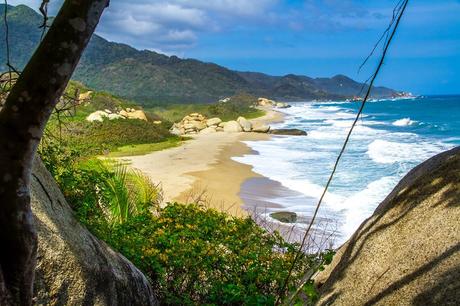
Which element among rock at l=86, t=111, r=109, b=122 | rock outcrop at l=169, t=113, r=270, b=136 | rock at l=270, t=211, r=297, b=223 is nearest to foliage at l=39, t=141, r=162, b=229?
rock at l=270, t=211, r=297, b=223

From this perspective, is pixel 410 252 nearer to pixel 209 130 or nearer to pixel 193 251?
pixel 193 251

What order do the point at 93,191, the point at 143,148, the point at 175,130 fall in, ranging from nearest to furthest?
the point at 93,191 < the point at 143,148 < the point at 175,130

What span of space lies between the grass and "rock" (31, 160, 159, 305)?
25833 mm

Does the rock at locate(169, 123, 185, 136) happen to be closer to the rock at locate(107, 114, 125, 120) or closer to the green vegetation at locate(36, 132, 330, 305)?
the rock at locate(107, 114, 125, 120)

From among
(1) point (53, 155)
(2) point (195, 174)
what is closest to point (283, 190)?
(2) point (195, 174)

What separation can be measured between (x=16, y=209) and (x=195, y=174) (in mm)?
21090

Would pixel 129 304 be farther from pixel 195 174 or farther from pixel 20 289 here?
pixel 195 174

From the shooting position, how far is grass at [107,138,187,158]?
3189cm

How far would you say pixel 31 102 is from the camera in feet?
7.60

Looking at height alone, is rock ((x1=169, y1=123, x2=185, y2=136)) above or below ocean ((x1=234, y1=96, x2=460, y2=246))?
below

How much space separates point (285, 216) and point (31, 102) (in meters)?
13.2

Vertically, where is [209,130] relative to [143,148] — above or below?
above

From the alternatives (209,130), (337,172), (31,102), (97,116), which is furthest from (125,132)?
(31,102)

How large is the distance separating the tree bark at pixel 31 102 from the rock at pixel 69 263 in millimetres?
950
